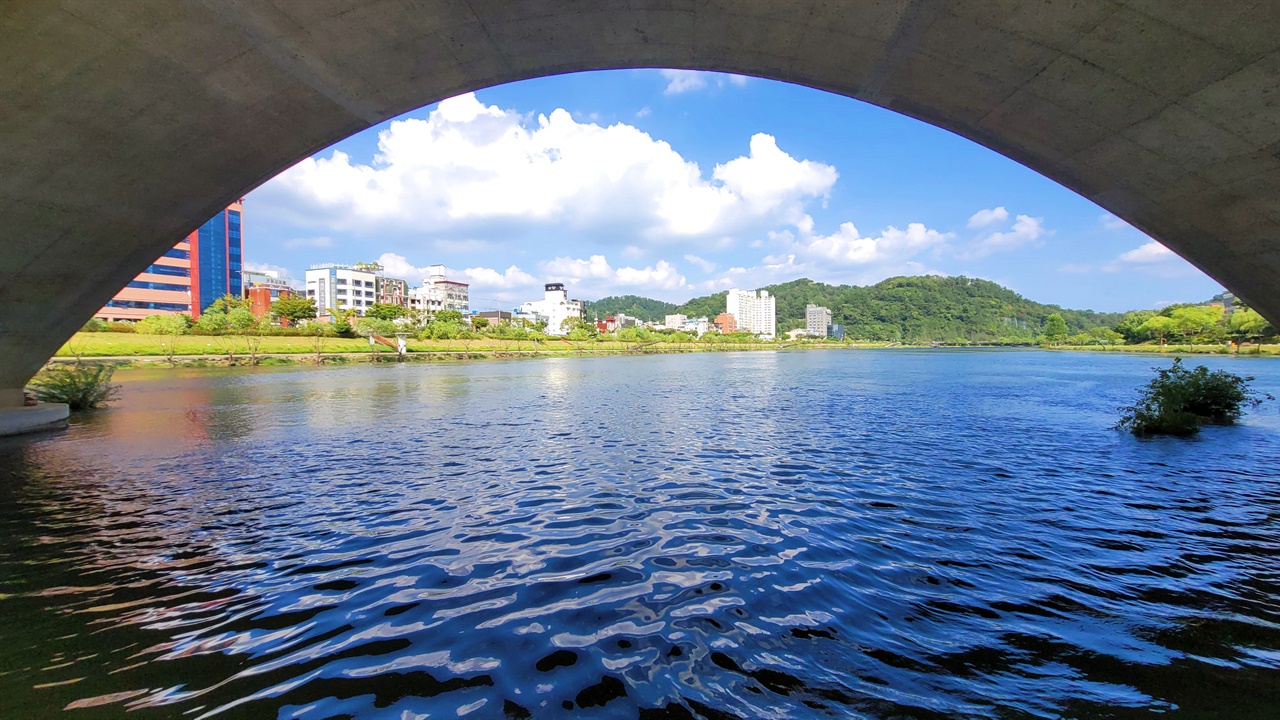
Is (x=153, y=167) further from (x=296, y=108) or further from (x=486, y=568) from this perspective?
(x=486, y=568)

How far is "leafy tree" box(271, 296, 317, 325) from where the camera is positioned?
79062mm

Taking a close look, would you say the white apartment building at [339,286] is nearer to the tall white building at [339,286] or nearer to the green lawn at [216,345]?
the tall white building at [339,286]

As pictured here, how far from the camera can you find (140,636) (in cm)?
428

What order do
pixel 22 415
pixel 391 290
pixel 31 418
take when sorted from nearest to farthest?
pixel 22 415 < pixel 31 418 < pixel 391 290

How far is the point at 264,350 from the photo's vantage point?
58625mm

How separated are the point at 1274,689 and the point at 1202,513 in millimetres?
6008

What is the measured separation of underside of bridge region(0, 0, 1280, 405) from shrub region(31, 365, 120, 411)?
15058 millimetres

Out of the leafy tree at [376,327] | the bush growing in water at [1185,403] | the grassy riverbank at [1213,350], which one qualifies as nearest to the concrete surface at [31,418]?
the bush growing in water at [1185,403]

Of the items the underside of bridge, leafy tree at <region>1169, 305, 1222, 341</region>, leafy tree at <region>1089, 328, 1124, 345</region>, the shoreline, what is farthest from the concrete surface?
leafy tree at <region>1089, 328, 1124, 345</region>

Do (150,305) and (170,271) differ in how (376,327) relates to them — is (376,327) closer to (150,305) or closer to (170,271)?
(170,271)

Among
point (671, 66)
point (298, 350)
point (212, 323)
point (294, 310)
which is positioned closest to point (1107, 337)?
point (671, 66)

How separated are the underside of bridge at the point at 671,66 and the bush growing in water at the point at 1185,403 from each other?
27.7ft

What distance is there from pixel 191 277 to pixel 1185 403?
10851 cm

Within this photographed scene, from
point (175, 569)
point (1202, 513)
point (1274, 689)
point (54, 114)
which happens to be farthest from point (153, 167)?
point (1202, 513)
